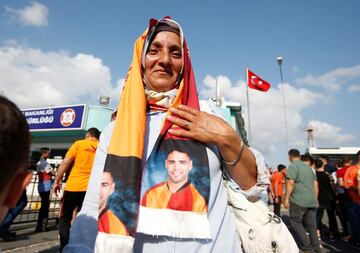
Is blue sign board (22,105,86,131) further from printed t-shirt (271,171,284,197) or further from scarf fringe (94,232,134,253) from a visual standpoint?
scarf fringe (94,232,134,253)

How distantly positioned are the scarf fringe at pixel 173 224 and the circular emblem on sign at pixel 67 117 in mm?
13425

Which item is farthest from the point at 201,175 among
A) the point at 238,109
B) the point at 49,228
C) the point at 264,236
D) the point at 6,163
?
the point at 238,109

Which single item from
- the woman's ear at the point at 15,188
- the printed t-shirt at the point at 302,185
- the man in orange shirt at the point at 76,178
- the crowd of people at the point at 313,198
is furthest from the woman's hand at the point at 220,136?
the printed t-shirt at the point at 302,185

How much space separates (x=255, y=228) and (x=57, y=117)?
14.5m

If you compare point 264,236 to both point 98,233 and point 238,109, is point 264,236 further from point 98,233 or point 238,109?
point 238,109

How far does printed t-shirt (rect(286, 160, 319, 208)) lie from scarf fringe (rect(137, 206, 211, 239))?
4.71 meters

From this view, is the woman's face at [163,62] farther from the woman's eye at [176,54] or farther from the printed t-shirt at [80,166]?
the printed t-shirt at [80,166]

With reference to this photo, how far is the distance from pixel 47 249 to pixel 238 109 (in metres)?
14.5

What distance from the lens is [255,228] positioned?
1.33m

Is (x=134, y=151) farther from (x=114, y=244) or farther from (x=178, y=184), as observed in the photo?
(x=114, y=244)

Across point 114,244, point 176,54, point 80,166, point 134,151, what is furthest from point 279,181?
point 114,244

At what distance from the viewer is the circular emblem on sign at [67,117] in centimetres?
1355

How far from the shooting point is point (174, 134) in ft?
4.26

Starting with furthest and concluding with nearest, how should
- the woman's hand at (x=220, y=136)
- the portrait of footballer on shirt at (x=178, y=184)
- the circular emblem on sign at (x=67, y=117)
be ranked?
the circular emblem on sign at (x=67, y=117)
the woman's hand at (x=220, y=136)
the portrait of footballer on shirt at (x=178, y=184)
